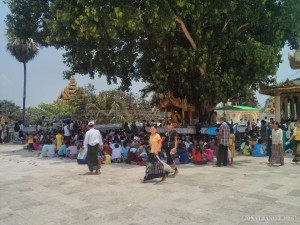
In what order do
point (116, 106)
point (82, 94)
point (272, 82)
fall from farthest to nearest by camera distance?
point (82, 94) < point (116, 106) < point (272, 82)

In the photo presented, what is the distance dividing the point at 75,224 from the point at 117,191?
7.08 feet

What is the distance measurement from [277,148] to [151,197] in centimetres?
588

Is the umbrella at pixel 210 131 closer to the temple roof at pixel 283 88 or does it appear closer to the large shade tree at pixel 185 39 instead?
the large shade tree at pixel 185 39

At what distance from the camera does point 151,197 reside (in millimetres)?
6820

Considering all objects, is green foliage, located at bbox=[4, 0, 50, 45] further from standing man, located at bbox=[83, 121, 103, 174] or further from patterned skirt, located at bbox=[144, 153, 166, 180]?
patterned skirt, located at bbox=[144, 153, 166, 180]

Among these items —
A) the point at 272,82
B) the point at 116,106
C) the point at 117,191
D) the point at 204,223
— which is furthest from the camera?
the point at 116,106

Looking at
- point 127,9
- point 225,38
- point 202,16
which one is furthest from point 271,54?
point 127,9

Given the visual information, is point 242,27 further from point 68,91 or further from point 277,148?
point 68,91

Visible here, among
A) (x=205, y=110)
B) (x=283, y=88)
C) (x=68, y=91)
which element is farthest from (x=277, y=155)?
(x=68, y=91)

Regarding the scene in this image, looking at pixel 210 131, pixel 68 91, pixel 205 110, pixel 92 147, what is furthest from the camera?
pixel 68 91

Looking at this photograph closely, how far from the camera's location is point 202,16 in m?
13.9

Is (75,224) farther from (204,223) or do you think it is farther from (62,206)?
(204,223)

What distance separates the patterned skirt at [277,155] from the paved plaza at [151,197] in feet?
1.67

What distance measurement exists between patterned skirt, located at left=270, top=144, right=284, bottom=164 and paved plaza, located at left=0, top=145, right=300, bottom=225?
0.51 metres
